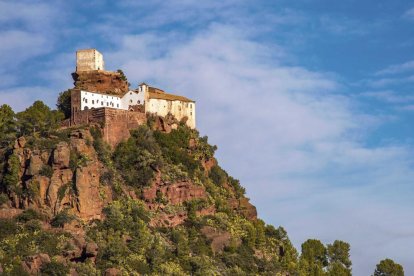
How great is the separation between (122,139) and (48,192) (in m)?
15.6

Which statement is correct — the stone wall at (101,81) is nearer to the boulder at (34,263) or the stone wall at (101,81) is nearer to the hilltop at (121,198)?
the hilltop at (121,198)

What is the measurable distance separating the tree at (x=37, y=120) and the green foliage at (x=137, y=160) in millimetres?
7786

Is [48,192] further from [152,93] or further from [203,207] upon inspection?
[152,93]

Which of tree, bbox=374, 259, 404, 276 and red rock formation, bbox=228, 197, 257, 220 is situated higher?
red rock formation, bbox=228, 197, 257, 220

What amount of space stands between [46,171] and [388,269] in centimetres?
5524

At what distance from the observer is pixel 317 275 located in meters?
110

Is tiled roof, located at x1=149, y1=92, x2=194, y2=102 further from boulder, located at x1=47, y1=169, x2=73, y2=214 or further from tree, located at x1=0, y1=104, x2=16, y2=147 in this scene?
boulder, located at x1=47, y1=169, x2=73, y2=214

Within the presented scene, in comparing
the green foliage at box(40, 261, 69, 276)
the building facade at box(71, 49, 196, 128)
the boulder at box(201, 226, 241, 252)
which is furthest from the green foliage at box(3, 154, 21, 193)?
the boulder at box(201, 226, 241, 252)

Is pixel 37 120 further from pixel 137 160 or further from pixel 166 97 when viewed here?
pixel 166 97

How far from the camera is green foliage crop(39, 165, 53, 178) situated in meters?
86.4

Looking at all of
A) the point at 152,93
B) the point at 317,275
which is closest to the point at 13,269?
the point at 152,93

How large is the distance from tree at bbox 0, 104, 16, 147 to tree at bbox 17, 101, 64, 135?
3.27ft

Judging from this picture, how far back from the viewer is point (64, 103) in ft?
344

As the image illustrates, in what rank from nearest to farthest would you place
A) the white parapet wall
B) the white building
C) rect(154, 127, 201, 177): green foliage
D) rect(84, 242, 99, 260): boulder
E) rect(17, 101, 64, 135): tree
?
rect(84, 242, 99, 260): boulder, rect(17, 101, 64, 135): tree, rect(154, 127, 201, 177): green foliage, the white parapet wall, the white building
